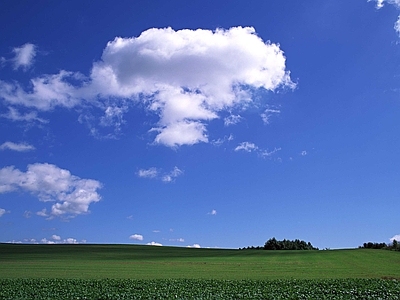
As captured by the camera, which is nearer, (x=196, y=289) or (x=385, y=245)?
(x=196, y=289)

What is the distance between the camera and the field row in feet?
104

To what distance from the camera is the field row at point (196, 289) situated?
31.6m

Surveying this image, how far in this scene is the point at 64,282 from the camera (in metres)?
38.8

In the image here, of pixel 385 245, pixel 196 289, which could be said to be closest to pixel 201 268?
pixel 196 289

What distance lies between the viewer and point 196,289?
35.0 meters

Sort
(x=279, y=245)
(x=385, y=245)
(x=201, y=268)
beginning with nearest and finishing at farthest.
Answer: (x=201, y=268) → (x=385, y=245) → (x=279, y=245)

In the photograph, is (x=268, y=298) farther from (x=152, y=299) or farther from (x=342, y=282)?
(x=342, y=282)

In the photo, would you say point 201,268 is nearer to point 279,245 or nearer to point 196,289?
point 196,289

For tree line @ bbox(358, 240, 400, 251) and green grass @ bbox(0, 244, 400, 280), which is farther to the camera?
tree line @ bbox(358, 240, 400, 251)

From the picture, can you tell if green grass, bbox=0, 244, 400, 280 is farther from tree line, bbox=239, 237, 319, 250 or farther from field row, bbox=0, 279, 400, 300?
tree line, bbox=239, 237, 319, 250

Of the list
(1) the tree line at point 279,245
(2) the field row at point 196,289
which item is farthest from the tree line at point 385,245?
(2) the field row at point 196,289

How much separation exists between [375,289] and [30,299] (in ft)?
84.7

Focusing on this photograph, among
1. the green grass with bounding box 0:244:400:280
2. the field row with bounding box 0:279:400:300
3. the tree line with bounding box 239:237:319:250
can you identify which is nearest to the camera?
the field row with bounding box 0:279:400:300

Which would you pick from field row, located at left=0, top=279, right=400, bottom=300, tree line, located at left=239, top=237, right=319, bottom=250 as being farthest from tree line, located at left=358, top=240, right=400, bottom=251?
field row, located at left=0, top=279, right=400, bottom=300
